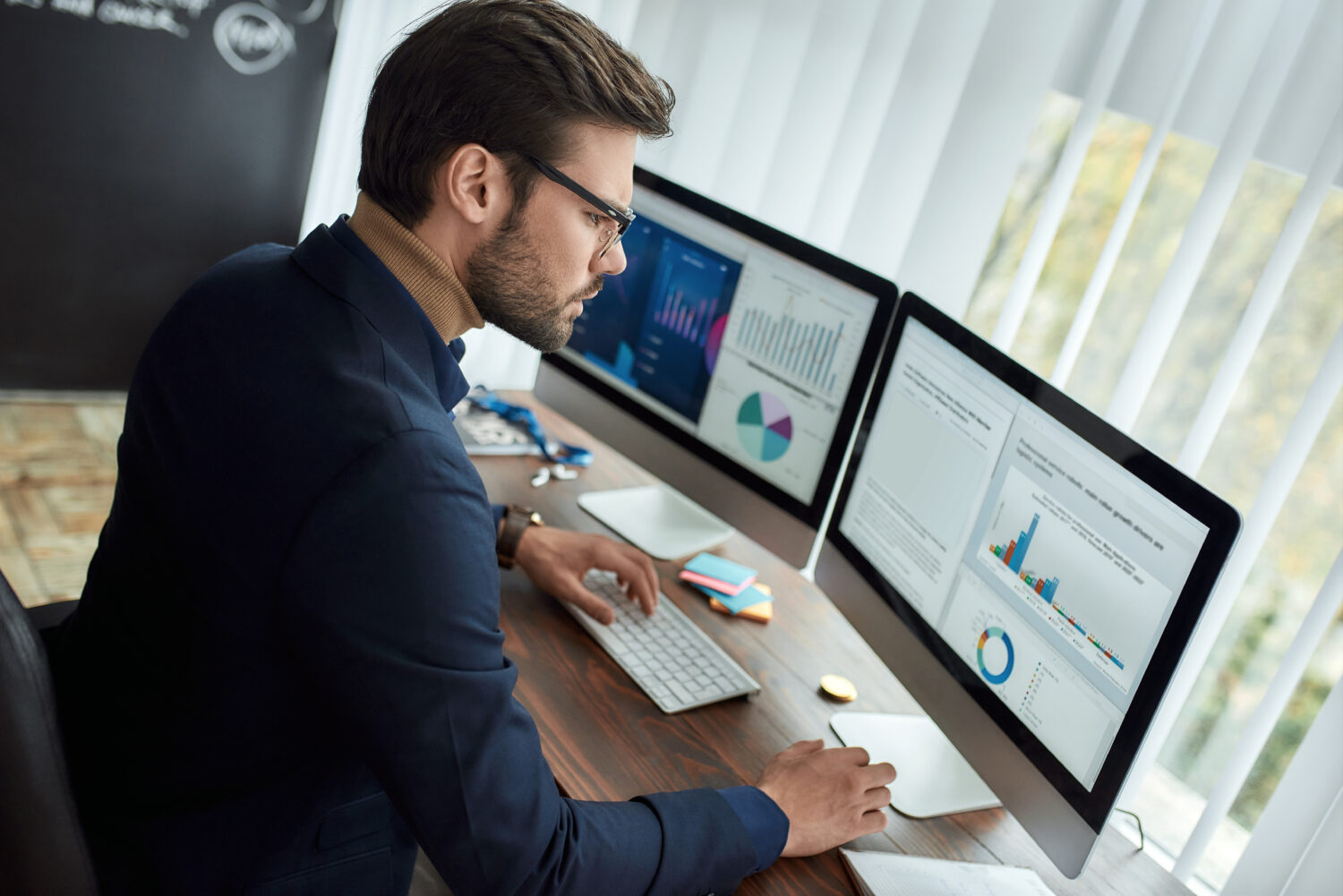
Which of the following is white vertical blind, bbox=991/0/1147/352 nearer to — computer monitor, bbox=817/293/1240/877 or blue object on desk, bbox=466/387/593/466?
computer monitor, bbox=817/293/1240/877

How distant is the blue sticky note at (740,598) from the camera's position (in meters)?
1.45

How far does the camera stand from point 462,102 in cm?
97

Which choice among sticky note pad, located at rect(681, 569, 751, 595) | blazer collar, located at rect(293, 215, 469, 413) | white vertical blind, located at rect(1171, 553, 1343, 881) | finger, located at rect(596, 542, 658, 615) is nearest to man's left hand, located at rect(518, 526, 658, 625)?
finger, located at rect(596, 542, 658, 615)

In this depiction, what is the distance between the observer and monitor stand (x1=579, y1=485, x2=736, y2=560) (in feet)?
5.16

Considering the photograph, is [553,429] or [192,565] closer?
[192,565]

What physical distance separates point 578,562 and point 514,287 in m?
0.46

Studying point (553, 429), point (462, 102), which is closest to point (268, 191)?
point (553, 429)

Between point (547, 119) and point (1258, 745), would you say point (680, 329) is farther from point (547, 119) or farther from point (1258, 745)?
point (1258, 745)

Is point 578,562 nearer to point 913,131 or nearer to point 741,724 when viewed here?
point 741,724

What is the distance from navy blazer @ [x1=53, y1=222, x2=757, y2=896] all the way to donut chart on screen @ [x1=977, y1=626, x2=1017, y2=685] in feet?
1.04

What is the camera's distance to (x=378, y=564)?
783 mm

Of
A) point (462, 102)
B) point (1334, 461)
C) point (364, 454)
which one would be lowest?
point (364, 454)

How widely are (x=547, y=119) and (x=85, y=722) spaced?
714 millimetres

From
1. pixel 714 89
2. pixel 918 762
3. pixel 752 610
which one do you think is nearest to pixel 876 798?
pixel 918 762
